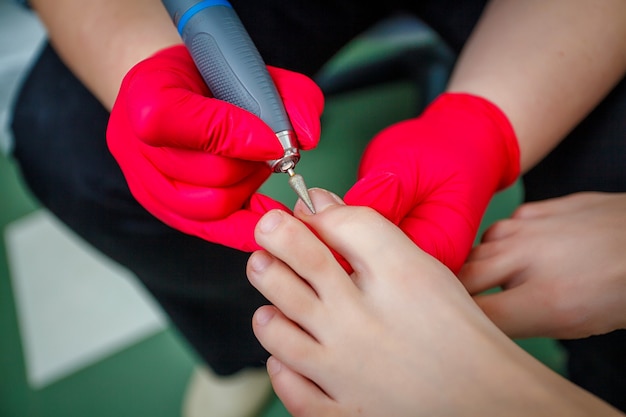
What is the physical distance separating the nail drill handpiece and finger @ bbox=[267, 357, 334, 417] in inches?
5.7

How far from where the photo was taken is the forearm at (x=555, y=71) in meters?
0.60

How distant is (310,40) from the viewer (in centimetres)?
75

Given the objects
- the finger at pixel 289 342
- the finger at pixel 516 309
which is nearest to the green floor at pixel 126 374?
the finger at pixel 516 309

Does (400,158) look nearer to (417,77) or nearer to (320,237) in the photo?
(320,237)

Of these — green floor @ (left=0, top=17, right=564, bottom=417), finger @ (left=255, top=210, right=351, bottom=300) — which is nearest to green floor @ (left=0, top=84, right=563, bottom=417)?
green floor @ (left=0, top=17, right=564, bottom=417)

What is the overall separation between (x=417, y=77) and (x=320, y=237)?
95 centimetres

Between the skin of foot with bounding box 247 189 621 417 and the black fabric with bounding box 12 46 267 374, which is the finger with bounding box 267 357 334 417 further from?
the black fabric with bounding box 12 46 267 374

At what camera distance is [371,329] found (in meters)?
0.42

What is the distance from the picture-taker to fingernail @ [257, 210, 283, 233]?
410 mm

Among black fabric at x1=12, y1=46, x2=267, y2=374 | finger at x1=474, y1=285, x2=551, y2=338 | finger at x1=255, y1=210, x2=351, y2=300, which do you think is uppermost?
finger at x1=255, y1=210, x2=351, y2=300

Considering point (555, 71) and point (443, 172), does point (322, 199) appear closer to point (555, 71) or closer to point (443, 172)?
point (443, 172)

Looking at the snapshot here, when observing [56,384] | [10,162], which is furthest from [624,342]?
[10,162]

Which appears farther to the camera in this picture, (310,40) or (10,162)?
(10,162)

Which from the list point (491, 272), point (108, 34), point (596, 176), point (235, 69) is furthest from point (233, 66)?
point (596, 176)
